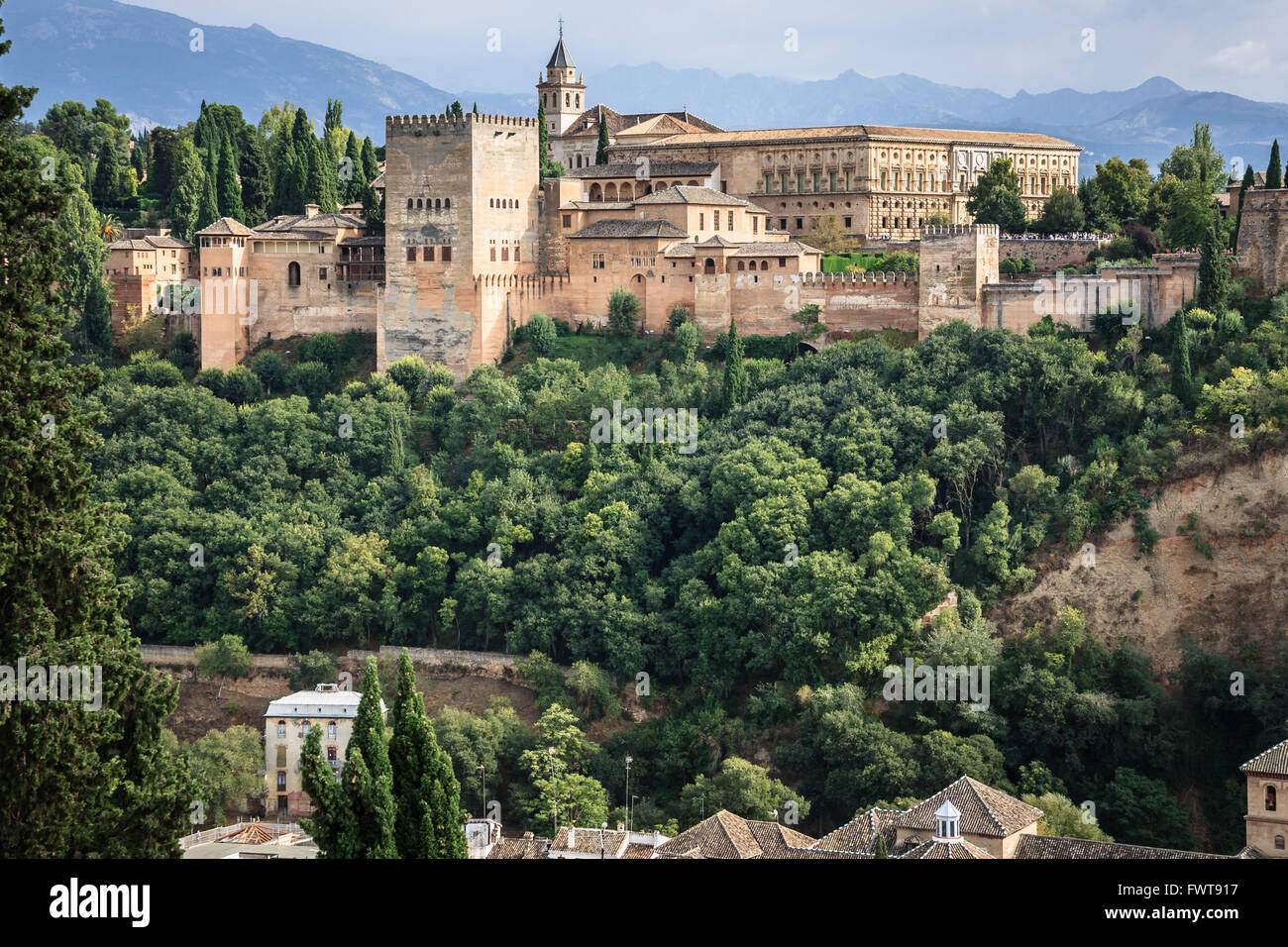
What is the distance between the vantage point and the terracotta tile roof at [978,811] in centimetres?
3148

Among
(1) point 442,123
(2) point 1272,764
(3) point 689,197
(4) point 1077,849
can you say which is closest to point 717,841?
(4) point 1077,849

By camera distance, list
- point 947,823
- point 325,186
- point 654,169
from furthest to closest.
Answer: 1. point 325,186
2. point 654,169
3. point 947,823

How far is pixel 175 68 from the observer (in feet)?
553

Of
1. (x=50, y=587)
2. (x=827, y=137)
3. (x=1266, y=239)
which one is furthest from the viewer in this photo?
(x=827, y=137)

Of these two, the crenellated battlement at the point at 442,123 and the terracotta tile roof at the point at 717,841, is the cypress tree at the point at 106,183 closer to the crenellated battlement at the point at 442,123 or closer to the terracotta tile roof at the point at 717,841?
the crenellated battlement at the point at 442,123

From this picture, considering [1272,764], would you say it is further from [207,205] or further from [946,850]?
[207,205]

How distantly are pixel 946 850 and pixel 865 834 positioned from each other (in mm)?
3285

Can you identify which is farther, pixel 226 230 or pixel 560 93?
pixel 560 93

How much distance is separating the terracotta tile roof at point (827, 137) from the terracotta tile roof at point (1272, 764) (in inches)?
1338

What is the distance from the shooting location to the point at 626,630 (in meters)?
43.2

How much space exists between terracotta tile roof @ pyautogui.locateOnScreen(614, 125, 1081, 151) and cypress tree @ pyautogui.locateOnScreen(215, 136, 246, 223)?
1318cm

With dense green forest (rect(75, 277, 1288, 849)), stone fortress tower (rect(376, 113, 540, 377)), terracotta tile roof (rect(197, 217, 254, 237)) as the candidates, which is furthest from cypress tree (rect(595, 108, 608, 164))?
terracotta tile roof (rect(197, 217, 254, 237))

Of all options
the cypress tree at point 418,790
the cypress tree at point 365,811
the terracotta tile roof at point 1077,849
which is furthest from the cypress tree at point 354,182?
the cypress tree at point 365,811

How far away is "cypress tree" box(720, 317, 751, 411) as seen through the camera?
158ft
